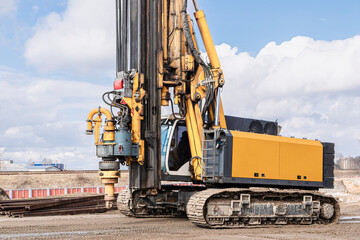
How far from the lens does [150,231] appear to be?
12570 mm

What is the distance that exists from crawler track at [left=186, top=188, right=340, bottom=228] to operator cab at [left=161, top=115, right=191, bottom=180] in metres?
1.28

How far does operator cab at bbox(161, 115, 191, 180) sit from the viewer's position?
1442cm

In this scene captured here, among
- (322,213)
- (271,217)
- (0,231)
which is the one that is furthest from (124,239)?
(322,213)

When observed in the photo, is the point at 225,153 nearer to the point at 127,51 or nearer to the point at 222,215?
the point at 222,215

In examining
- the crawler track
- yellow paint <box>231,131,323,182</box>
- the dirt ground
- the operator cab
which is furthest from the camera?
the operator cab

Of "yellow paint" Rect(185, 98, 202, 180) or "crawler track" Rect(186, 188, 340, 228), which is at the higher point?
"yellow paint" Rect(185, 98, 202, 180)

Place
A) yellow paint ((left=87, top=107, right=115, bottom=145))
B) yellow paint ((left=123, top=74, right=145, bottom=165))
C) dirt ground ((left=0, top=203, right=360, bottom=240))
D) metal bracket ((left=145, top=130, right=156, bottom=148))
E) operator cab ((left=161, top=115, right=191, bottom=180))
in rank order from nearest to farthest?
dirt ground ((left=0, top=203, right=360, bottom=240)) → yellow paint ((left=87, top=107, right=115, bottom=145)) → yellow paint ((left=123, top=74, right=145, bottom=165)) → metal bracket ((left=145, top=130, right=156, bottom=148)) → operator cab ((left=161, top=115, right=191, bottom=180))

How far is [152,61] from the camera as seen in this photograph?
47.0ft

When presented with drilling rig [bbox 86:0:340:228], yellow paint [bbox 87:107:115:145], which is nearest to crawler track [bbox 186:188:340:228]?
drilling rig [bbox 86:0:340:228]

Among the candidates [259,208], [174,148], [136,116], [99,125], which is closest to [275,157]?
[259,208]

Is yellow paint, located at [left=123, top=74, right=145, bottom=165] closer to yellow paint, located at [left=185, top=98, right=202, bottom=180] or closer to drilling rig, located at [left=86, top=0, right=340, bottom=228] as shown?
drilling rig, located at [left=86, top=0, right=340, bottom=228]

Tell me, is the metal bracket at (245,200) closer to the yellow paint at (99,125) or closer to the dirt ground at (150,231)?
the dirt ground at (150,231)

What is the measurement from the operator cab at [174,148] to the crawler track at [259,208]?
1.28 m

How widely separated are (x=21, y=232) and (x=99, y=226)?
2.12 meters
